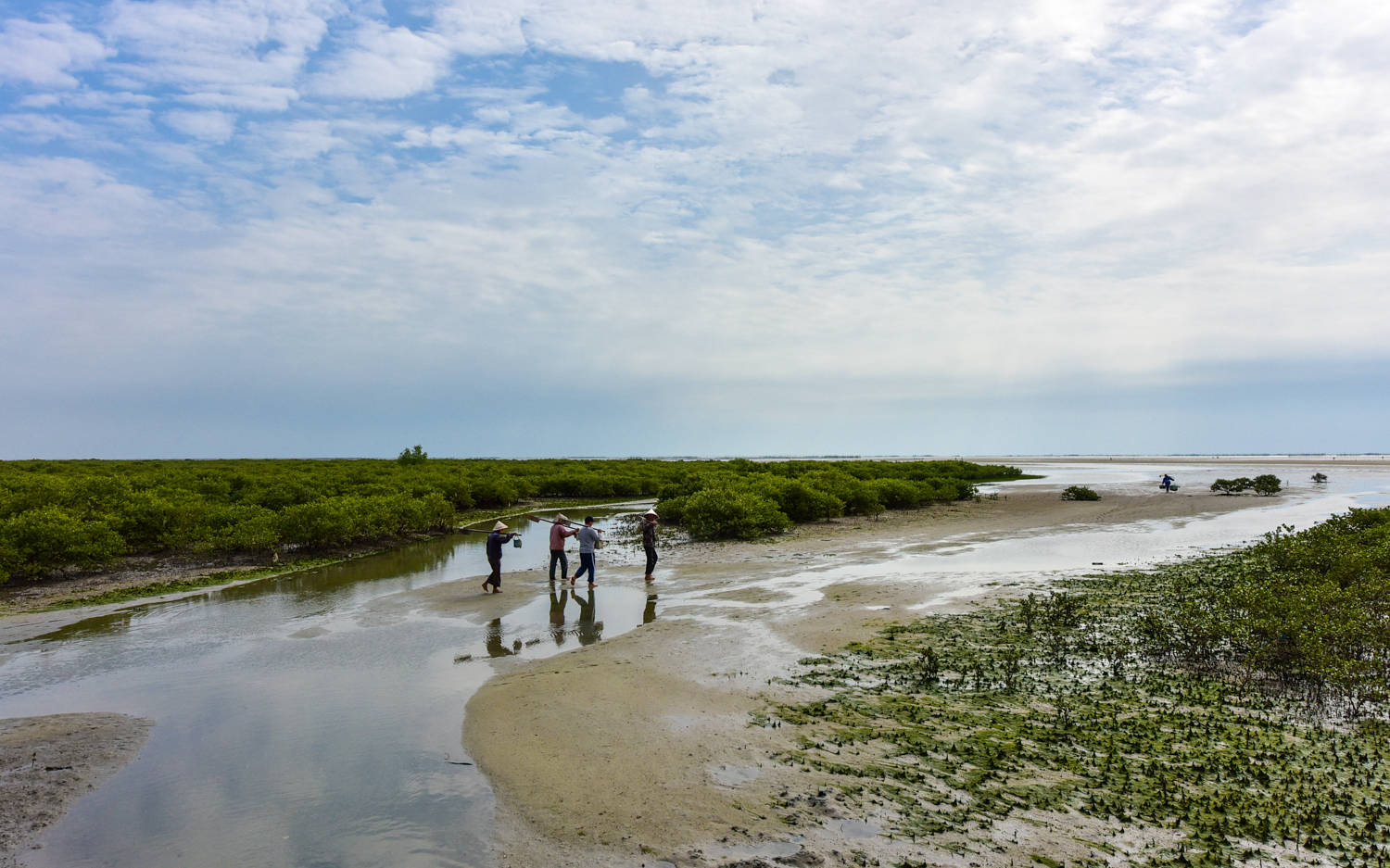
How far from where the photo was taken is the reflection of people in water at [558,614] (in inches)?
541

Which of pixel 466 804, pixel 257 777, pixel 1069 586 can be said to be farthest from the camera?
pixel 1069 586

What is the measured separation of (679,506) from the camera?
3331cm

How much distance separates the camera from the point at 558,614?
1569cm

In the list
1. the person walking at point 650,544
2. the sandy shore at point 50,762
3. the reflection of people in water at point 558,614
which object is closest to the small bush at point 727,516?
the person walking at point 650,544

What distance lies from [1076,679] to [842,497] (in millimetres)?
26640

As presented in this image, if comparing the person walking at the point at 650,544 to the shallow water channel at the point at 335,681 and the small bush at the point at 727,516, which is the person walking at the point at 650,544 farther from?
the small bush at the point at 727,516

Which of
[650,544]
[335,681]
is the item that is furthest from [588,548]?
[335,681]

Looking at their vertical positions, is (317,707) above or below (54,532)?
below

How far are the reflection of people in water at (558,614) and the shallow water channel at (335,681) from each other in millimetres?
80

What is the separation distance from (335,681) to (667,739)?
5.87 metres

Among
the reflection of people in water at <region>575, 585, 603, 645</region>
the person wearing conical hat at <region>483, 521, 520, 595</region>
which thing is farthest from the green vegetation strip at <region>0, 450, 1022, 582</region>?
the reflection of people in water at <region>575, 585, 603, 645</region>

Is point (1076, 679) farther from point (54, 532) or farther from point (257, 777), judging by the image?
point (54, 532)

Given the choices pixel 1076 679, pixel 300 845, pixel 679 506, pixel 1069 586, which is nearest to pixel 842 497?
pixel 679 506

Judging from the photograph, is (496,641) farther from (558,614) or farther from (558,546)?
(558,546)
